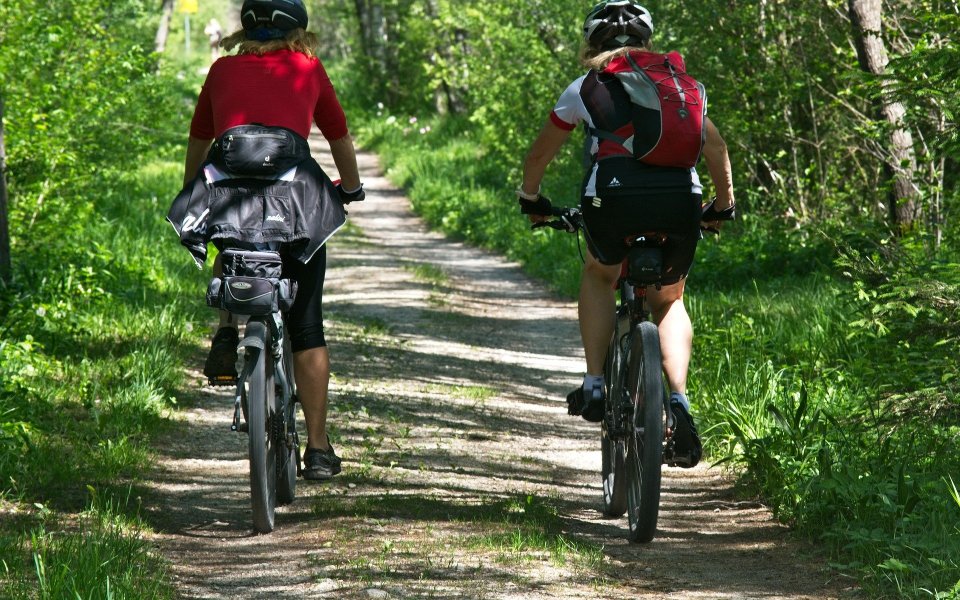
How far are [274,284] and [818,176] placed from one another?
824cm

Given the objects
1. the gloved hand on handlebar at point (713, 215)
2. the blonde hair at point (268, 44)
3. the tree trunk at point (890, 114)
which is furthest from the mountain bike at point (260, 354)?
the tree trunk at point (890, 114)

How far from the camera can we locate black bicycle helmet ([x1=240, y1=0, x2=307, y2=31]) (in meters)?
4.33

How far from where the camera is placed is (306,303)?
461 centimetres

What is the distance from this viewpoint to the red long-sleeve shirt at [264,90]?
430 cm

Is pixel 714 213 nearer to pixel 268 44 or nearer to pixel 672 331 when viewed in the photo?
pixel 672 331

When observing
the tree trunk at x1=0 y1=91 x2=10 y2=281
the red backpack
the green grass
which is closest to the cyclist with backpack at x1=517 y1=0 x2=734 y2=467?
the red backpack

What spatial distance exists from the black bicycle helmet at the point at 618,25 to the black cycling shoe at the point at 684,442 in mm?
1425

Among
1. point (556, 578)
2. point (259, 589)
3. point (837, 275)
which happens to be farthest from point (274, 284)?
point (837, 275)

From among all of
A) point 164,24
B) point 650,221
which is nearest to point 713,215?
point 650,221

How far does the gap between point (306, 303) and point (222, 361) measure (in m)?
0.46

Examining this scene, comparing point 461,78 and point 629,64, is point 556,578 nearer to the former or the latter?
point 629,64

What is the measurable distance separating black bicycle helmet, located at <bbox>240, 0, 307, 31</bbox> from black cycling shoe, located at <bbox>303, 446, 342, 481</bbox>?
1.74m

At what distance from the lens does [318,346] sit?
4.71 metres

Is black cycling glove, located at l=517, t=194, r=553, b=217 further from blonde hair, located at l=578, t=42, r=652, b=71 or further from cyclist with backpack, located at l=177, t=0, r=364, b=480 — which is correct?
cyclist with backpack, located at l=177, t=0, r=364, b=480
